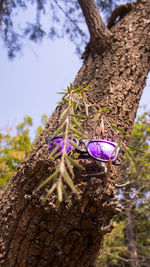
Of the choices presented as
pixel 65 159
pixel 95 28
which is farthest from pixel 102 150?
pixel 95 28

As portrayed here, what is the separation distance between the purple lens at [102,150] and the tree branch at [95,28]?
914 millimetres

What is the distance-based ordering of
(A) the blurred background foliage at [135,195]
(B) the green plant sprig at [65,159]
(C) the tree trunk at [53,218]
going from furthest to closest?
(A) the blurred background foliage at [135,195] < (C) the tree trunk at [53,218] < (B) the green plant sprig at [65,159]

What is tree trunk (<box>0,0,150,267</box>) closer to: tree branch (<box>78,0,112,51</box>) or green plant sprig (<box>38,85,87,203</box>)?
green plant sprig (<box>38,85,87,203</box>)

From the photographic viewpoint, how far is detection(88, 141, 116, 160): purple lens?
80cm

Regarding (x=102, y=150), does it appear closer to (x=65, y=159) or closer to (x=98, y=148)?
(x=98, y=148)

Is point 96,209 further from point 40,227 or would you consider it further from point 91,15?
point 91,15

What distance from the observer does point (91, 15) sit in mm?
1578

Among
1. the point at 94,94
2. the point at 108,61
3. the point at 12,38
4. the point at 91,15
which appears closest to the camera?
the point at 94,94

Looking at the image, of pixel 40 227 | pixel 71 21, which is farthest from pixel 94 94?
pixel 71 21

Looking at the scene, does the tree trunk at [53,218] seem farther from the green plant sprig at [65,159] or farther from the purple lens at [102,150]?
the green plant sprig at [65,159]

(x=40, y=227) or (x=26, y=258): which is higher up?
(x=40, y=227)

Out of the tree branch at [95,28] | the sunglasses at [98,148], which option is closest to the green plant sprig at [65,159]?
the sunglasses at [98,148]

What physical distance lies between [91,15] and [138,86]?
30.5 inches

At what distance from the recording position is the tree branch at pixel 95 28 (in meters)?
1.44
